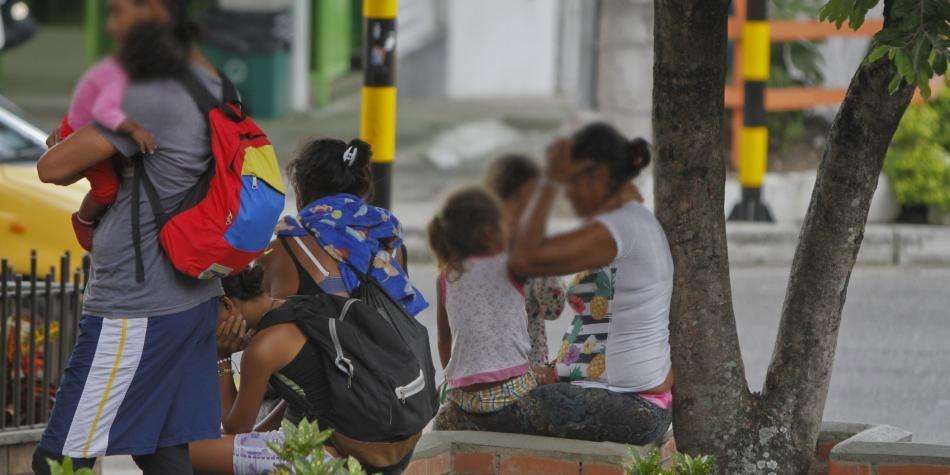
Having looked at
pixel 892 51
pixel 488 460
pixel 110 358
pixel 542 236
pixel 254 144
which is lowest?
pixel 488 460

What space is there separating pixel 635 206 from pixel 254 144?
50.0 inches

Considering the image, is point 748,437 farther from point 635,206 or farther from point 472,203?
point 472,203

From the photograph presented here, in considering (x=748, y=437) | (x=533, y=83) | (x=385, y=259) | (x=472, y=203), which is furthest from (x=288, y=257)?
(x=533, y=83)

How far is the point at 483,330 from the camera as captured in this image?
190 inches

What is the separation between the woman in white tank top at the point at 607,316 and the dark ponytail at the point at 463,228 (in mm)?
140

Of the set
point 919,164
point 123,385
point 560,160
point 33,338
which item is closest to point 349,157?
point 560,160

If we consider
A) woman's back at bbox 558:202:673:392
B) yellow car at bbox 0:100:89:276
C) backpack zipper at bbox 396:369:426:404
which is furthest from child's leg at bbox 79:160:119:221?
yellow car at bbox 0:100:89:276

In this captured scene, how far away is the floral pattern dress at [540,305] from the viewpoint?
16.9ft

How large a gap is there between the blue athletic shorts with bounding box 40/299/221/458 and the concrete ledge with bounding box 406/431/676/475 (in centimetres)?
95

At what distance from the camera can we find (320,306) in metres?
4.16

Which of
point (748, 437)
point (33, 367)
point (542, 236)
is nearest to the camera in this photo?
point (542, 236)

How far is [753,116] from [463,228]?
730cm

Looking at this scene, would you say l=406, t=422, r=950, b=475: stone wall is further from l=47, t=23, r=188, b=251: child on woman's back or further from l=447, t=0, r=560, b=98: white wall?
l=447, t=0, r=560, b=98: white wall

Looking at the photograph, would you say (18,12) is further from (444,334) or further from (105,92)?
(105,92)
